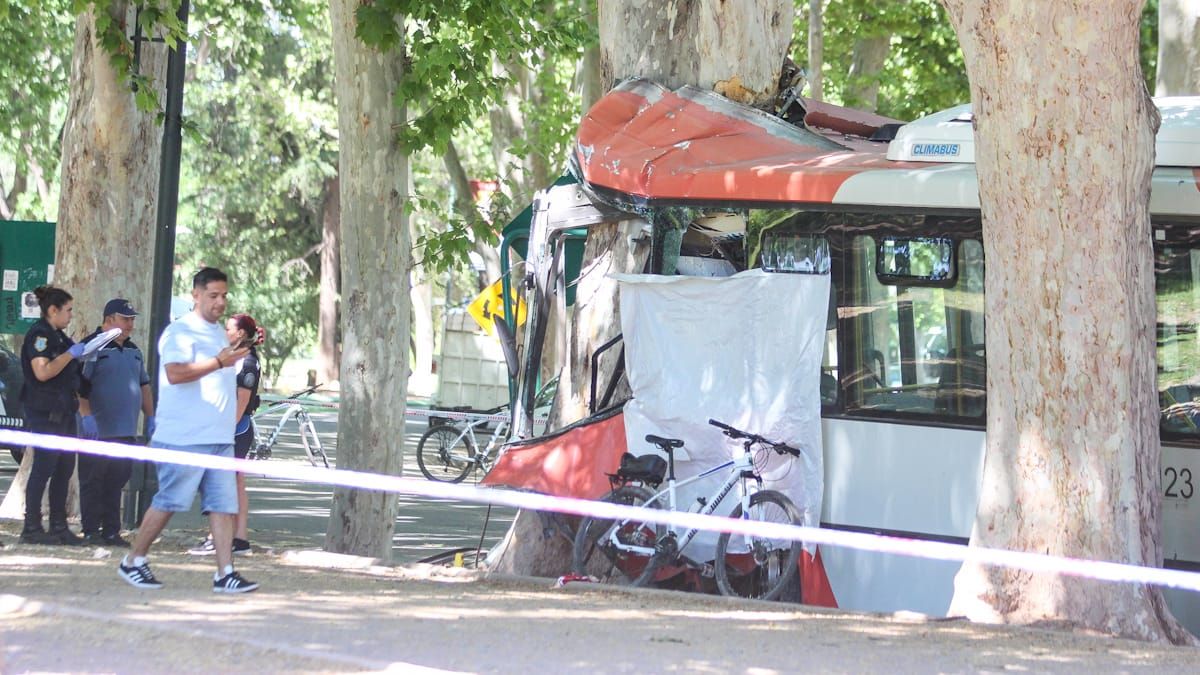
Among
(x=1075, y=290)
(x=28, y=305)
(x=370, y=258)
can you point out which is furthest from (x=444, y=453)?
(x=1075, y=290)

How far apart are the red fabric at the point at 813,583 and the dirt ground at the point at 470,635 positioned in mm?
798

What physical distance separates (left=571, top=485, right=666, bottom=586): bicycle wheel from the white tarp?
0.30 meters

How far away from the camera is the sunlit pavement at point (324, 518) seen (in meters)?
14.2

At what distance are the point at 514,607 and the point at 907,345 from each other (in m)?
2.89

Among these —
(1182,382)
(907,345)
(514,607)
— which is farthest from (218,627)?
(1182,382)

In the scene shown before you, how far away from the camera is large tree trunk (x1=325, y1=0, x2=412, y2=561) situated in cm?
1214

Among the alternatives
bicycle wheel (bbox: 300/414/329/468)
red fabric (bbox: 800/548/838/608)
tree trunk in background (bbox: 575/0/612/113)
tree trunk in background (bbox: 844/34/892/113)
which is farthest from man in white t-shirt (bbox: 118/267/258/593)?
tree trunk in background (bbox: 844/34/892/113)

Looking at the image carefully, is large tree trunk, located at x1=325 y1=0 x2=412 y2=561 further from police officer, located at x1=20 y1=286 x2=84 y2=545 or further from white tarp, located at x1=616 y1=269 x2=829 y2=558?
white tarp, located at x1=616 y1=269 x2=829 y2=558

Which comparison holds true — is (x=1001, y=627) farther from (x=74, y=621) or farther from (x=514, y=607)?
(x=74, y=621)

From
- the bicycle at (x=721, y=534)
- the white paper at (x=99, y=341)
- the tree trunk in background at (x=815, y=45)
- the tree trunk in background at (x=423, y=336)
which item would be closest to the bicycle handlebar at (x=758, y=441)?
the bicycle at (x=721, y=534)

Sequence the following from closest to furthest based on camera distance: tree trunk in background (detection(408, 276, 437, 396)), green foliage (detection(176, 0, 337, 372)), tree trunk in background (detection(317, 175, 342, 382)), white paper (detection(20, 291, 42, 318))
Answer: white paper (detection(20, 291, 42, 318)), green foliage (detection(176, 0, 337, 372)), tree trunk in background (detection(317, 175, 342, 382)), tree trunk in background (detection(408, 276, 437, 396))

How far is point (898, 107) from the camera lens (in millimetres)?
27781

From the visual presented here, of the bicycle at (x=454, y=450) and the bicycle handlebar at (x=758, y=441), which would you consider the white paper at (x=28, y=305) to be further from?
the bicycle handlebar at (x=758, y=441)

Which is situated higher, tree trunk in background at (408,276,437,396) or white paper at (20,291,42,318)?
tree trunk in background at (408,276,437,396)
